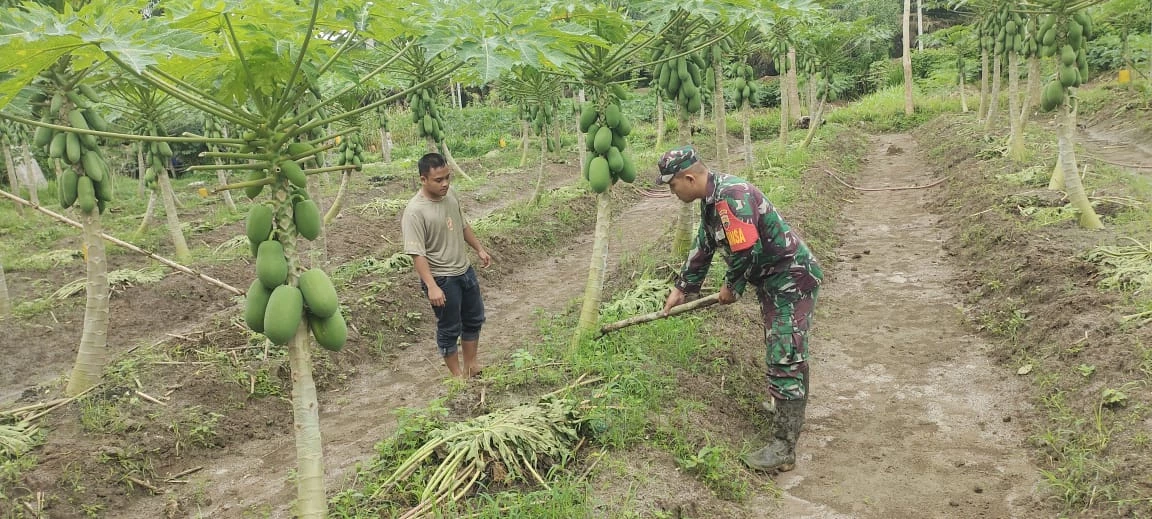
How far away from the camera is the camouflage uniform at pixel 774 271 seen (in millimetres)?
3949

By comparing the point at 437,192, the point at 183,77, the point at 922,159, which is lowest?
the point at 922,159

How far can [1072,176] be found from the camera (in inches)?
271

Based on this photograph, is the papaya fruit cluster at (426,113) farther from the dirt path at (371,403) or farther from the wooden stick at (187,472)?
the wooden stick at (187,472)

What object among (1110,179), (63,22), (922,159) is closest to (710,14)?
(63,22)

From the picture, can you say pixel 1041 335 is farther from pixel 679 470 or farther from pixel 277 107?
pixel 277 107

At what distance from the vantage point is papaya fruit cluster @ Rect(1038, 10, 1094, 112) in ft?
22.2

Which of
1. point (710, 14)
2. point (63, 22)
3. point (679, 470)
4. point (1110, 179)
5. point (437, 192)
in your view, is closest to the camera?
point (63, 22)

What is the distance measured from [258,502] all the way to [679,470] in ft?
8.09

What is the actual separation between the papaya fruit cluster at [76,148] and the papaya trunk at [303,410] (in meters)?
3.53

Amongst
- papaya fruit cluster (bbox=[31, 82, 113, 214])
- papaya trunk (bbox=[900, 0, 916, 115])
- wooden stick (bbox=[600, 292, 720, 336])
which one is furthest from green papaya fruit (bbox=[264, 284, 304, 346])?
papaya trunk (bbox=[900, 0, 916, 115])

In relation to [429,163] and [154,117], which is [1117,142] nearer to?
[429,163]

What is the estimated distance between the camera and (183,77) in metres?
3.16

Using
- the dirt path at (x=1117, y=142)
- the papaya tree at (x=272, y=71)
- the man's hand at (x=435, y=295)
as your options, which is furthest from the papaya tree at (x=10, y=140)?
the dirt path at (x=1117, y=142)

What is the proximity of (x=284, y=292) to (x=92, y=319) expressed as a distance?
3697mm
